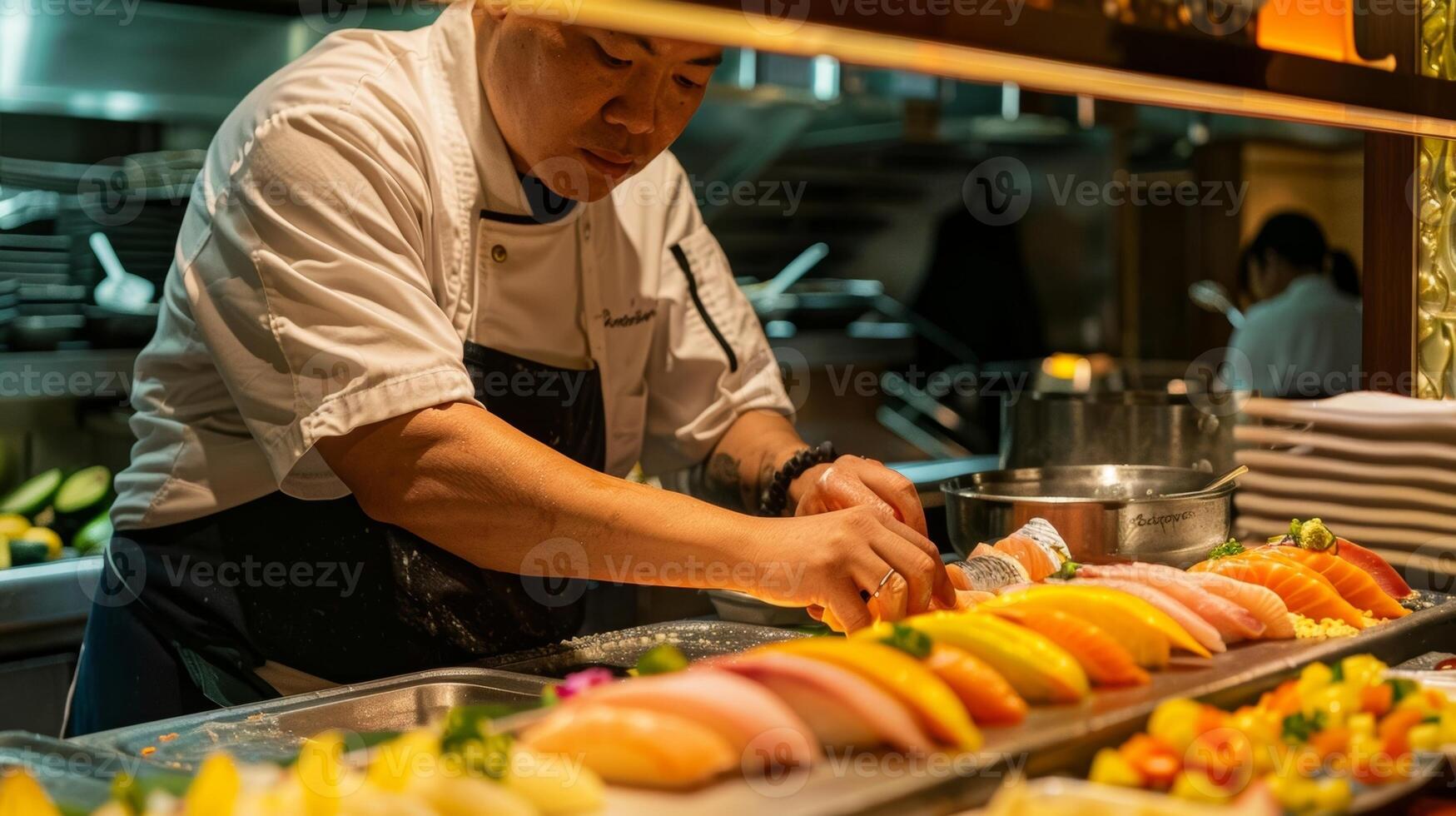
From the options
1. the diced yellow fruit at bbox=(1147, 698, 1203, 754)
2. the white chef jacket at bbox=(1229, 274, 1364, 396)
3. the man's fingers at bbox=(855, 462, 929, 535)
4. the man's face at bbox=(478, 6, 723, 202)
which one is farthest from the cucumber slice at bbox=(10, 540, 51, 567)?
the white chef jacket at bbox=(1229, 274, 1364, 396)

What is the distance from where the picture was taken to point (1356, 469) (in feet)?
8.32

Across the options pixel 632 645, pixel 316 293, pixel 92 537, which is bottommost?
pixel 92 537

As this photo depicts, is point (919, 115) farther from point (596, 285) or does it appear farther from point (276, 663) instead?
point (276, 663)

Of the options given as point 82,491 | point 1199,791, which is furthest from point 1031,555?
point 82,491

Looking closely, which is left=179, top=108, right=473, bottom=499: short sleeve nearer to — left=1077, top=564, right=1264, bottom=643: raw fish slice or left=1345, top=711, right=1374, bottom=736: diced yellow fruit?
left=1077, top=564, right=1264, bottom=643: raw fish slice

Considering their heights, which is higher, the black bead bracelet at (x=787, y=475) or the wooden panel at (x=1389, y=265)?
the wooden panel at (x=1389, y=265)

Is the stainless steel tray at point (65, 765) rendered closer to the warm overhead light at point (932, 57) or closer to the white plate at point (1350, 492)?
the warm overhead light at point (932, 57)

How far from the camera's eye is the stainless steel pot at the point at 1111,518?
2.16m

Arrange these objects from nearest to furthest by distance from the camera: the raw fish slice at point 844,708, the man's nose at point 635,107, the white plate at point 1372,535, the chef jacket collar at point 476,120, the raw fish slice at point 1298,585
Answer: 1. the raw fish slice at point 844,708
2. the raw fish slice at point 1298,585
3. the man's nose at point 635,107
4. the chef jacket collar at point 476,120
5. the white plate at point 1372,535

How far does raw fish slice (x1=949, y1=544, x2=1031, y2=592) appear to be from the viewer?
200 cm

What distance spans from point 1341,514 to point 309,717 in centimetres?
188

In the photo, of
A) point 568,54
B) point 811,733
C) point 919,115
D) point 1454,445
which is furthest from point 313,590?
point 919,115

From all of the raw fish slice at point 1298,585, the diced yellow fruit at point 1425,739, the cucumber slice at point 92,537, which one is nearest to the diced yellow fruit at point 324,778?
the diced yellow fruit at point 1425,739

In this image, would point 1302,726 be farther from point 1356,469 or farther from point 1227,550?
point 1356,469
